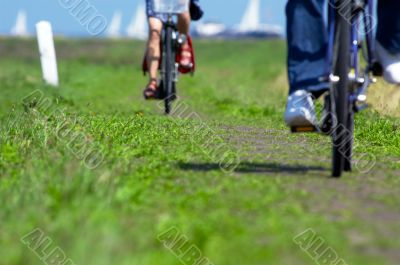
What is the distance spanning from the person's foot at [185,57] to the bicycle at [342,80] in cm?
486

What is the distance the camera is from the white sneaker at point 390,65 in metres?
5.50

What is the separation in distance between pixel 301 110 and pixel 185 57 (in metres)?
5.08

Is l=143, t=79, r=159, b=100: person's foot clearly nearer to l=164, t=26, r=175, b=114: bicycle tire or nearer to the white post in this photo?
l=164, t=26, r=175, b=114: bicycle tire

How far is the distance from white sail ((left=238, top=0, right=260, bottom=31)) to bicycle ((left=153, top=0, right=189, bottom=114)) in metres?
106

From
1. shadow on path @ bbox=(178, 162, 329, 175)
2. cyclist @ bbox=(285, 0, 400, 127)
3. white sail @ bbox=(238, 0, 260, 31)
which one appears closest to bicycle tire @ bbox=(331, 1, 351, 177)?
cyclist @ bbox=(285, 0, 400, 127)

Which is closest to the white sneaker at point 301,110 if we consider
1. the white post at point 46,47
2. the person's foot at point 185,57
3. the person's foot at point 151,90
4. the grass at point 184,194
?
the grass at point 184,194

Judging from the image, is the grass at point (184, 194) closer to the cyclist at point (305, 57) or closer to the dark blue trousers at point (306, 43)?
the cyclist at point (305, 57)

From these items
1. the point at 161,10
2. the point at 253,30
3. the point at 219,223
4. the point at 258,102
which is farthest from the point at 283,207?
the point at 253,30

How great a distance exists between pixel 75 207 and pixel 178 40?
20.4 feet

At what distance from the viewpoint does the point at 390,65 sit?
5512 mm

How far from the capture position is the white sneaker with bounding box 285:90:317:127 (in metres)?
5.21

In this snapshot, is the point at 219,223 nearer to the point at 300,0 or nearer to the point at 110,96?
the point at 300,0

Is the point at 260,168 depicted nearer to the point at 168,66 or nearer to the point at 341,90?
the point at 341,90

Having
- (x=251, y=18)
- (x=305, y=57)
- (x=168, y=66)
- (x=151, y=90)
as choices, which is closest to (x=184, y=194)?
(x=305, y=57)
